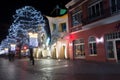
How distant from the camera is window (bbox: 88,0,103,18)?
90.6 ft

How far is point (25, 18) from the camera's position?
60.8 meters

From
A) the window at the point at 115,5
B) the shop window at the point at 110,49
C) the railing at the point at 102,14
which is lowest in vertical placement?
the shop window at the point at 110,49

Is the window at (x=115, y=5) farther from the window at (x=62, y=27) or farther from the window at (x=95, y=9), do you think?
the window at (x=62, y=27)

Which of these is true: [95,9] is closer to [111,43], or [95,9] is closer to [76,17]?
[111,43]

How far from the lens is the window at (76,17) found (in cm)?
3400

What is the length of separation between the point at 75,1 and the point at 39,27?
84.3ft

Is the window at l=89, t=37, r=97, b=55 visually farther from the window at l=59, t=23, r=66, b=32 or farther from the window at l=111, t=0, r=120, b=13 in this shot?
the window at l=59, t=23, r=66, b=32

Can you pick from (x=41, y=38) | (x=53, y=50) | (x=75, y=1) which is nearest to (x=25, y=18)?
(x=41, y=38)

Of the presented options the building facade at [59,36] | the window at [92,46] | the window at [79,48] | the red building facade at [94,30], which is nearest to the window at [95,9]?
the red building facade at [94,30]

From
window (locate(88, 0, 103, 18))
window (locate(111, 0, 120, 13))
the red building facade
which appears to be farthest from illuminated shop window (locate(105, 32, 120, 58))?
window (locate(88, 0, 103, 18))

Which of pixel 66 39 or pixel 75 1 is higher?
pixel 75 1

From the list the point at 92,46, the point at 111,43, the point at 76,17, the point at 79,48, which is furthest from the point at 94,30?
the point at 76,17

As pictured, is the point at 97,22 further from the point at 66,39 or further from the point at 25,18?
the point at 25,18

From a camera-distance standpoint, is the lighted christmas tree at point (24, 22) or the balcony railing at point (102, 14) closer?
the balcony railing at point (102, 14)
